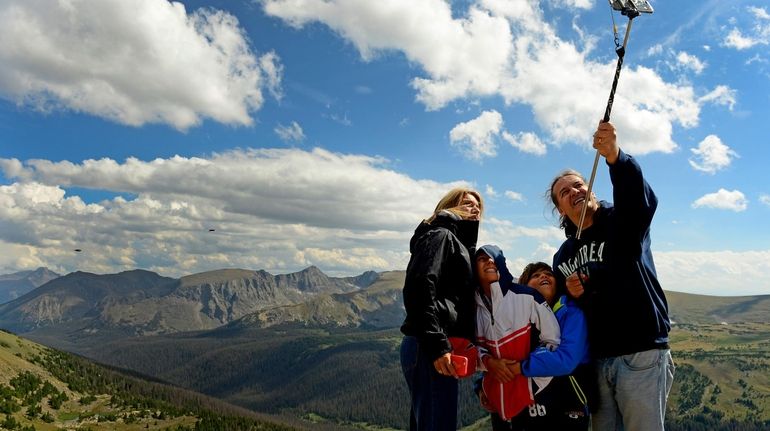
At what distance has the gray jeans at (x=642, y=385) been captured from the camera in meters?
6.88

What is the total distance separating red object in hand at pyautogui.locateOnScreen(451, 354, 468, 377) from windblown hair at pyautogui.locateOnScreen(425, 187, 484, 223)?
2211 mm

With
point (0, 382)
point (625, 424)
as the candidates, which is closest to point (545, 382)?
point (625, 424)

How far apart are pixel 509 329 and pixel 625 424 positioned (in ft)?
7.03

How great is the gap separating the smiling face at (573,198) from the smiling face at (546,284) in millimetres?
996

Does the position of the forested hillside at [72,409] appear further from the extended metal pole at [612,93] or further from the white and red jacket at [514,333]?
the extended metal pole at [612,93]

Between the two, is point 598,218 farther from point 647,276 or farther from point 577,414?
point 577,414

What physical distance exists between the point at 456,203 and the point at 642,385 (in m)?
3.79

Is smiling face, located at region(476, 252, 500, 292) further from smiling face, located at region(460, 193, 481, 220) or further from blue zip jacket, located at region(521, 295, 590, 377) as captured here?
blue zip jacket, located at region(521, 295, 590, 377)

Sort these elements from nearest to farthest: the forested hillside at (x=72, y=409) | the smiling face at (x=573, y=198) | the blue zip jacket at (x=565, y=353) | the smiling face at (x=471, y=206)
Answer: the blue zip jacket at (x=565, y=353) → the smiling face at (x=573, y=198) → the smiling face at (x=471, y=206) → the forested hillside at (x=72, y=409)

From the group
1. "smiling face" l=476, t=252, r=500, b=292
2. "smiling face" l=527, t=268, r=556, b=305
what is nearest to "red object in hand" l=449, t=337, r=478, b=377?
"smiling face" l=476, t=252, r=500, b=292

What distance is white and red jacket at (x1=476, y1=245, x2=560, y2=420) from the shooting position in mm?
7156

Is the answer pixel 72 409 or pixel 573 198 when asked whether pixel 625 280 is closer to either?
pixel 573 198

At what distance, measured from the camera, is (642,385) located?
691 cm

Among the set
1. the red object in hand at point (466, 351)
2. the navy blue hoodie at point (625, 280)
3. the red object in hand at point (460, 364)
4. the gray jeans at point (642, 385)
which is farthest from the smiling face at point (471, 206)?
the gray jeans at point (642, 385)
